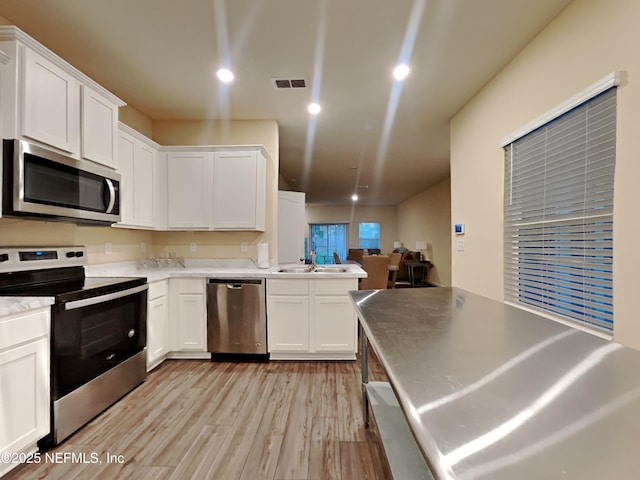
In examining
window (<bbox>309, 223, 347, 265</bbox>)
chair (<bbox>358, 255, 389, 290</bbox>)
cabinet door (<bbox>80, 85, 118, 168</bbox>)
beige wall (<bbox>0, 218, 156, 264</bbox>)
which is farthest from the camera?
window (<bbox>309, 223, 347, 265</bbox>)

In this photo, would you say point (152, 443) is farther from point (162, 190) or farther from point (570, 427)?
point (162, 190)

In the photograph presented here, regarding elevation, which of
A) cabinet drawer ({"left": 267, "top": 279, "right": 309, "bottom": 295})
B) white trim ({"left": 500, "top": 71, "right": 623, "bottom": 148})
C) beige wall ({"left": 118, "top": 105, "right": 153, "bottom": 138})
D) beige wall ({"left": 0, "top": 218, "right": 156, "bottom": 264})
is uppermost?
beige wall ({"left": 118, "top": 105, "right": 153, "bottom": 138})

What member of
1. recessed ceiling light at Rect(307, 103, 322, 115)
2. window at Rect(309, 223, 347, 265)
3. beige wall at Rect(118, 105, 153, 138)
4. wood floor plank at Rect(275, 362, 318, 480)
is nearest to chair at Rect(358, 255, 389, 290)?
wood floor plank at Rect(275, 362, 318, 480)

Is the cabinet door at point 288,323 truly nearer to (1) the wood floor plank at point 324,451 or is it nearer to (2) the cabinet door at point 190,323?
(2) the cabinet door at point 190,323

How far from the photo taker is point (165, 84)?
8.61 ft

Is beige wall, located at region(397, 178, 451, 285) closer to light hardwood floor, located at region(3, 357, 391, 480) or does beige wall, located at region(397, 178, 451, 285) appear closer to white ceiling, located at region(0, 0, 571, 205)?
white ceiling, located at region(0, 0, 571, 205)

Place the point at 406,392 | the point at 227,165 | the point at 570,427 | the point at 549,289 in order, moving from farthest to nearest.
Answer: the point at 227,165
the point at 549,289
the point at 406,392
the point at 570,427

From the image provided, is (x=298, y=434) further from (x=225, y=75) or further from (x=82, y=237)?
(x=225, y=75)

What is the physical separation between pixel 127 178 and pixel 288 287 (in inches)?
71.1

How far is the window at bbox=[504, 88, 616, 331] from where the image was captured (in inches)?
60.2

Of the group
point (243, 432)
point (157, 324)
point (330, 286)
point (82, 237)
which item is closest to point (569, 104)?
point (330, 286)

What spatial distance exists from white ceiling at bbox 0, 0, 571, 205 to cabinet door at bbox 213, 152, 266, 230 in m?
0.57

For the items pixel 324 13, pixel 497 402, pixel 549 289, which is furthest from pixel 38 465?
pixel 549 289

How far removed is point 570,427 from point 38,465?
241cm
